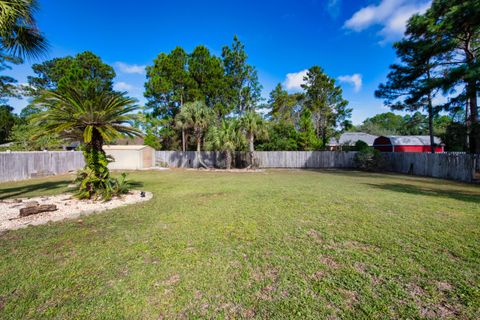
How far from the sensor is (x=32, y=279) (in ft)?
7.81

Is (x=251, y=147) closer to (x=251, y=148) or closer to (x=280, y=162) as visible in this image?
(x=251, y=148)

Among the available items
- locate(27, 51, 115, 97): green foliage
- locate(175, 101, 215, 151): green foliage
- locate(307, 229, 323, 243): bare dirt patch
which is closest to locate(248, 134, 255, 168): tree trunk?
locate(175, 101, 215, 151): green foliage

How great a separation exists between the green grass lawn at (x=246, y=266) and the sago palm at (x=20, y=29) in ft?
14.0

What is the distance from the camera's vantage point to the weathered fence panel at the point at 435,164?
10.0m

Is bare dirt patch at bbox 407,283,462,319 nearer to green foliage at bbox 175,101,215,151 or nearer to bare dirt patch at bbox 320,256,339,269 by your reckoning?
bare dirt patch at bbox 320,256,339,269

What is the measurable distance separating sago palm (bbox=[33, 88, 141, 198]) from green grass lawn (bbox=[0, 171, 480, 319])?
1715 mm

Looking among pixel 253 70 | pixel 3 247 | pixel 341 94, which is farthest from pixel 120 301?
pixel 341 94

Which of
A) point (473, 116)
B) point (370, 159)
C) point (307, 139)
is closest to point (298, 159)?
point (307, 139)

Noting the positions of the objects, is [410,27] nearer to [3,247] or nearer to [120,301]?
[120,301]

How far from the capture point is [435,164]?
38.9 ft

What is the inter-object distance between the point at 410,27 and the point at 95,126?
16.4m

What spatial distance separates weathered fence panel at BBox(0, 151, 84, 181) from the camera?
10.5 m

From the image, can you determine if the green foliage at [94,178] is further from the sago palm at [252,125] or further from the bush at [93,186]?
the sago palm at [252,125]

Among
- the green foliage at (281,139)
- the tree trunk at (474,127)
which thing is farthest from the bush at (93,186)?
the green foliage at (281,139)
